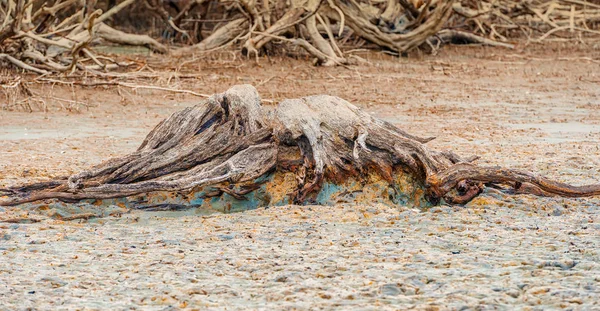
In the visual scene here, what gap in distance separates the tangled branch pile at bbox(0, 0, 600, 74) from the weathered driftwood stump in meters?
4.87

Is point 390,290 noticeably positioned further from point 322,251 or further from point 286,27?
point 286,27

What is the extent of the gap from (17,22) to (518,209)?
20.1 ft

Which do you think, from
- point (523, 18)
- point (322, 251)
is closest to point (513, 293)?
point (322, 251)

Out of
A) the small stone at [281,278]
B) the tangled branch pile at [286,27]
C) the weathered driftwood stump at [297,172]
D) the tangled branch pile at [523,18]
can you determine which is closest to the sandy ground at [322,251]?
the small stone at [281,278]

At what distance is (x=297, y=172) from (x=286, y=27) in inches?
305

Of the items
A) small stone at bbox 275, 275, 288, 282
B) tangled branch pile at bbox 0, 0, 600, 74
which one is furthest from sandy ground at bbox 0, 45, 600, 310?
tangled branch pile at bbox 0, 0, 600, 74

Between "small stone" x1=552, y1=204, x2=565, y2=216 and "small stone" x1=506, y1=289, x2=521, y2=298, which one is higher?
"small stone" x1=506, y1=289, x2=521, y2=298

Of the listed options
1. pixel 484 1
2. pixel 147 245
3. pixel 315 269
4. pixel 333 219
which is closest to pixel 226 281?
pixel 315 269

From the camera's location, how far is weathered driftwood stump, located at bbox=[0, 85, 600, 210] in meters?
5.02

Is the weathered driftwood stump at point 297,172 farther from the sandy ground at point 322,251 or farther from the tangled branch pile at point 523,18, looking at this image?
the tangled branch pile at point 523,18

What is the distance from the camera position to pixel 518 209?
4867mm

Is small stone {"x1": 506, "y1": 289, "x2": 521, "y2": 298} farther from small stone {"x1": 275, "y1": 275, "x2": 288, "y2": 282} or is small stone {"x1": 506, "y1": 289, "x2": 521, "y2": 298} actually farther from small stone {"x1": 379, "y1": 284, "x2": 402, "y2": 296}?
small stone {"x1": 275, "y1": 275, "x2": 288, "y2": 282}

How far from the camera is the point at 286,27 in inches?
501

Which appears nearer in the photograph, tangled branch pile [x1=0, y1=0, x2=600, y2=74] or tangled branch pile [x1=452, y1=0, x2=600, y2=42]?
tangled branch pile [x1=0, y1=0, x2=600, y2=74]
